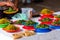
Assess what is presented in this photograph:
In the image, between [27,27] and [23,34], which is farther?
[27,27]

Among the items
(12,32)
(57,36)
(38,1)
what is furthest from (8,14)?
(38,1)

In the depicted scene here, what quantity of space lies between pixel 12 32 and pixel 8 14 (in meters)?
0.48

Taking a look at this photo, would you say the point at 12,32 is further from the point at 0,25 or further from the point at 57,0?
the point at 57,0

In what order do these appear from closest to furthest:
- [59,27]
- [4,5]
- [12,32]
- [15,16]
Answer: [12,32]
[59,27]
[15,16]
[4,5]

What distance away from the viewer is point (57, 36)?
1409mm

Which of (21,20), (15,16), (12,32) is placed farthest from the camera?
(15,16)

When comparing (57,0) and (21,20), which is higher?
(21,20)

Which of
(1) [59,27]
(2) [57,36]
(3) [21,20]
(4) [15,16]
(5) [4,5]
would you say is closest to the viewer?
(2) [57,36]

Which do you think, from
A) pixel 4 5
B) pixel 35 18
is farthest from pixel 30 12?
pixel 4 5

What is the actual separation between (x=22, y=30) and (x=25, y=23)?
12 centimetres

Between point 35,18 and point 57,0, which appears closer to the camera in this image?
point 35,18

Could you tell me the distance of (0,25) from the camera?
1.66 meters

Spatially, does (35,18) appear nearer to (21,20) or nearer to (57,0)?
(21,20)

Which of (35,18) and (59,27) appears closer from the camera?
(59,27)
